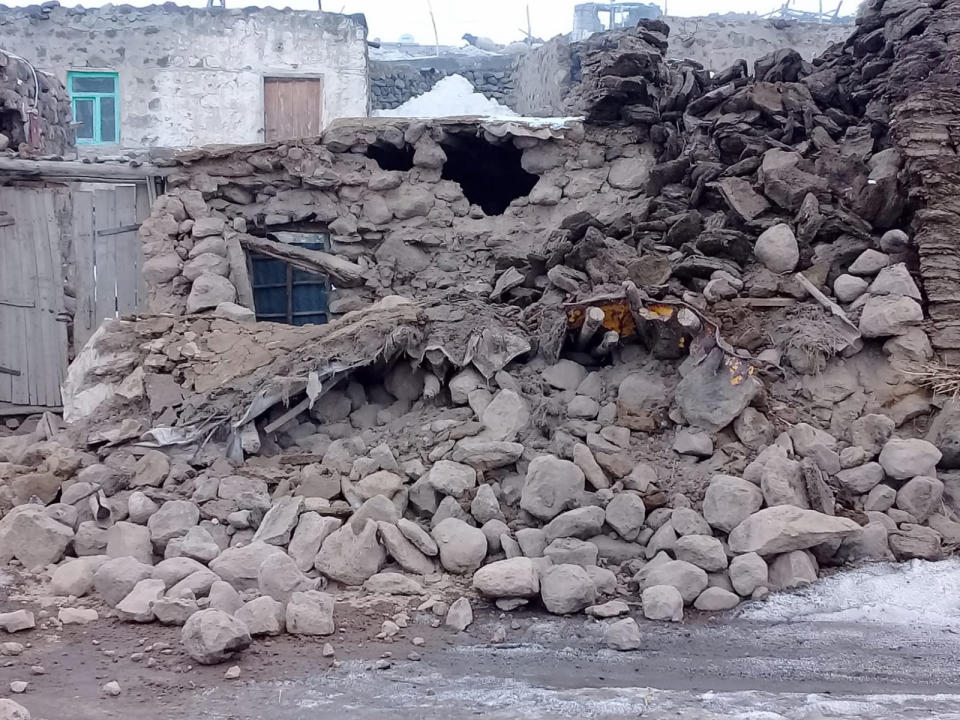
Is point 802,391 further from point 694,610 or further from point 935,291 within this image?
point 694,610

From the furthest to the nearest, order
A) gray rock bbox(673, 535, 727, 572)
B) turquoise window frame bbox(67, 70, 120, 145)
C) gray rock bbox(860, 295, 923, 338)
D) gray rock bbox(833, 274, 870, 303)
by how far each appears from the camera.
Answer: turquoise window frame bbox(67, 70, 120, 145)
gray rock bbox(833, 274, 870, 303)
gray rock bbox(860, 295, 923, 338)
gray rock bbox(673, 535, 727, 572)

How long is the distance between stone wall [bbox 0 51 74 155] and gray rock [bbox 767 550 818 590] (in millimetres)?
7498

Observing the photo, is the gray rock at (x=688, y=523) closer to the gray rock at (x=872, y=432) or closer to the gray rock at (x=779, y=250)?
the gray rock at (x=872, y=432)

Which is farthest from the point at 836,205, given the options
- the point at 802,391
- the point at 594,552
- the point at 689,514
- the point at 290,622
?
the point at 290,622

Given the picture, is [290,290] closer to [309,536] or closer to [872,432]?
[309,536]

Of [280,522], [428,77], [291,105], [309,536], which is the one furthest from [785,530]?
[428,77]

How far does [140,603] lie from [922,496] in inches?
169

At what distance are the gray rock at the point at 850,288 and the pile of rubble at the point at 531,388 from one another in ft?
0.07

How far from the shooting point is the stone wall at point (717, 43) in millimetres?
13336

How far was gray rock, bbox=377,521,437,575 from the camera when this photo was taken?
4723mm

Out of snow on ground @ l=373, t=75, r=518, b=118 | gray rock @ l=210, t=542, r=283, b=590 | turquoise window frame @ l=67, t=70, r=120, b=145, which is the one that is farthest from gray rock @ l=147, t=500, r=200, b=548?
turquoise window frame @ l=67, t=70, r=120, b=145

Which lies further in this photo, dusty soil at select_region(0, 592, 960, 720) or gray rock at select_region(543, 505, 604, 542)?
gray rock at select_region(543, 505, 604, 542)

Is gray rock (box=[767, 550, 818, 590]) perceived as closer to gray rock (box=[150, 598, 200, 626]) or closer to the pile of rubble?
the pile of rubble

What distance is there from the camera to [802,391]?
5613 millimetres
